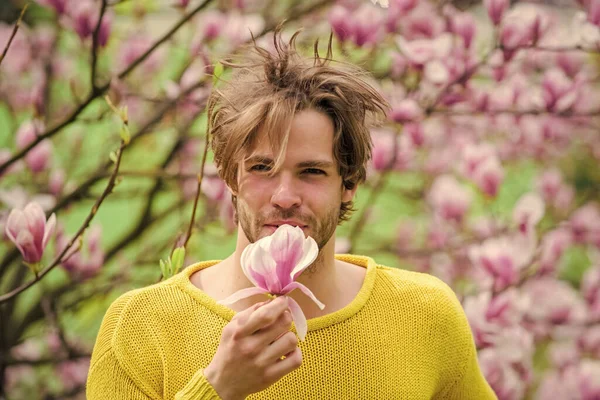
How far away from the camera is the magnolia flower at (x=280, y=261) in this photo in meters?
0.90

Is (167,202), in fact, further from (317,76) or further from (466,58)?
(317,76)

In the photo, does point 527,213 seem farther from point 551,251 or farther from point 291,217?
point 291,217

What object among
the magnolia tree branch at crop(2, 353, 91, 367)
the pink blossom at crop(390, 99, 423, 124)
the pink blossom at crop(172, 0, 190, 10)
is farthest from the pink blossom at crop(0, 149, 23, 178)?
the pink blossom at crop(390, 99, 423, 124)

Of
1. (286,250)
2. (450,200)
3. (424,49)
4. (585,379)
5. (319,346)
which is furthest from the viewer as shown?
(585,379)

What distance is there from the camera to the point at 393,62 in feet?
7.93

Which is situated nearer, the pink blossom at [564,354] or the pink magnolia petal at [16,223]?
the pink magnolia petal at [16,223]

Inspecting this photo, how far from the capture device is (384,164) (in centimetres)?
237

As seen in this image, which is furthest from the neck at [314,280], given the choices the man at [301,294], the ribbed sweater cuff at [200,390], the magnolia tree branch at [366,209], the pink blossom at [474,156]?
the pink blossom at [474,156]

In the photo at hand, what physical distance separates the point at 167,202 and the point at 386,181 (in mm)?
637

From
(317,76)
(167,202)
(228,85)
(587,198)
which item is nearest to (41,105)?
(167,202)

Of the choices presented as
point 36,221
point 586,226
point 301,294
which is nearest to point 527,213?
point 586,226

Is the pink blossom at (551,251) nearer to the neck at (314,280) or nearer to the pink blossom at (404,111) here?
the pink blossom at (404,111)

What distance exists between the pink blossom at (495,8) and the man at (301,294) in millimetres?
1201

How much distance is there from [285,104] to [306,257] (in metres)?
0.34
